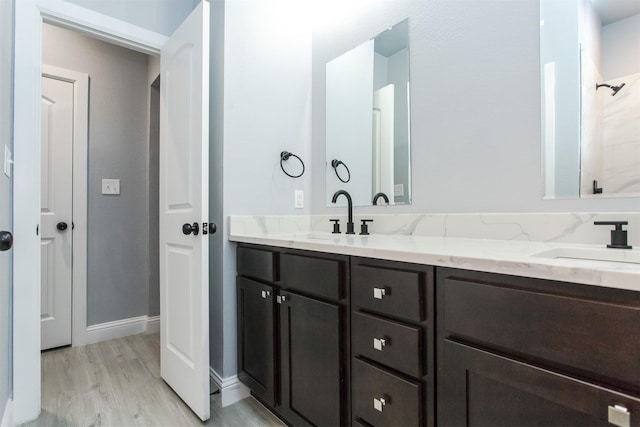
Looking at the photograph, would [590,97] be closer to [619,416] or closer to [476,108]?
[476,108]

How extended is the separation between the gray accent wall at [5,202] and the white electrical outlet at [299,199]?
135cm

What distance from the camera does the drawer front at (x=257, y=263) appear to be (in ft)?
4.68

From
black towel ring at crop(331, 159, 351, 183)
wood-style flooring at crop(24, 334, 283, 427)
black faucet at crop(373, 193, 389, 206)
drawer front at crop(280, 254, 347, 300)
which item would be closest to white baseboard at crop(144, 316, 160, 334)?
wood-style flooring at crop(24, 334, 283, 427)

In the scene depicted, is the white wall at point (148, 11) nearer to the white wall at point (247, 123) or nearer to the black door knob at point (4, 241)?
the white wall at point (247, 123)

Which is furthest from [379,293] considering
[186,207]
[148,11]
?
[148,11]

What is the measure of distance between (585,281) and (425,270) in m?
0.34

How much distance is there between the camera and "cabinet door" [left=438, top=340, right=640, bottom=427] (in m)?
0.60

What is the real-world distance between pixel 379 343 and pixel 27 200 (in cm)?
174

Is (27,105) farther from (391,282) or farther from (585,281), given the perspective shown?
(585,281)

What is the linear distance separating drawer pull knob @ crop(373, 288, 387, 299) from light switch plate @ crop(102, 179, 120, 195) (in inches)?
97.1

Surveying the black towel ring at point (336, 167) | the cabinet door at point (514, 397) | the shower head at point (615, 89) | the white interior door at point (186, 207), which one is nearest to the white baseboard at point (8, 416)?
the white interior door at point (186, 207)

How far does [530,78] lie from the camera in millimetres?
1194

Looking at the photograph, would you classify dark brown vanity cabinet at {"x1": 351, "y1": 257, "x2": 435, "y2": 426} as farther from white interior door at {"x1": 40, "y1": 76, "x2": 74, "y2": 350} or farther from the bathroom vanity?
white interior door at {"x1": 40, "y1": 76, "x2": 74, "y2": 350}

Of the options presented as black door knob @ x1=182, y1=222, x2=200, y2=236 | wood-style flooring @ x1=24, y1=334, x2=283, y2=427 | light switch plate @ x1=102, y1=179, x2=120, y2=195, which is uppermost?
light switch plate @ x1=102, y1=179, x2=120, y2=195
